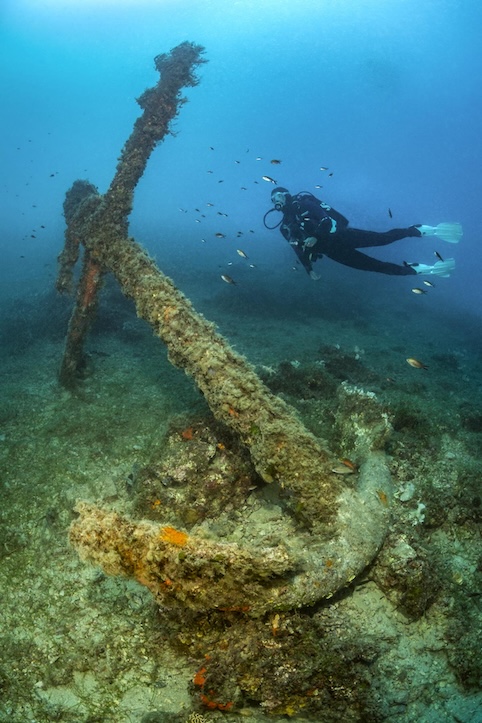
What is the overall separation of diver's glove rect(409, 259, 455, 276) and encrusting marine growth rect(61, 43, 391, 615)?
8548 millimetres

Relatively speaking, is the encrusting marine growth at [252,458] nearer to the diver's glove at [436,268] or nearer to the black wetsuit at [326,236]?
the black wetsuit at [326,236]

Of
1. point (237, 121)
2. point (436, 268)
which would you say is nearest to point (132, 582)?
point (436, 268)

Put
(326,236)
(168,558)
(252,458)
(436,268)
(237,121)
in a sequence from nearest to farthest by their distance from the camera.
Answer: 1. (168,558)
2. (252,458)
3. (326,236)
4. (436,268)
5. (237,121)

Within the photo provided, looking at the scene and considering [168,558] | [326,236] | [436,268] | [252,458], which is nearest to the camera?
[168,558]

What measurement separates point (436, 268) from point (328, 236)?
403cm

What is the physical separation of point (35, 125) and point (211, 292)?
500 feet

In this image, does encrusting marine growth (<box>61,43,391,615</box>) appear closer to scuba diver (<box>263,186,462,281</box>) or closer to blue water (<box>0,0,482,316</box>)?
scuba diver (<box>263,186,462,281</box>)

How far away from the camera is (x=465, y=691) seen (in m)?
3.50

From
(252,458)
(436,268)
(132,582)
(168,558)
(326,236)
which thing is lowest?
(132,582)

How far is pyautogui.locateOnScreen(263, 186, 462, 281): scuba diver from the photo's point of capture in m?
11.8

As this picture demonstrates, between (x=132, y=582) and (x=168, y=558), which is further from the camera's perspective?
(x=132, y=582)

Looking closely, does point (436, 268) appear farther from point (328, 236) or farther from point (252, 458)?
point (252, 458)

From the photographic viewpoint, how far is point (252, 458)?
464 cm

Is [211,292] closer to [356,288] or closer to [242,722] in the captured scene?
[356,288]
